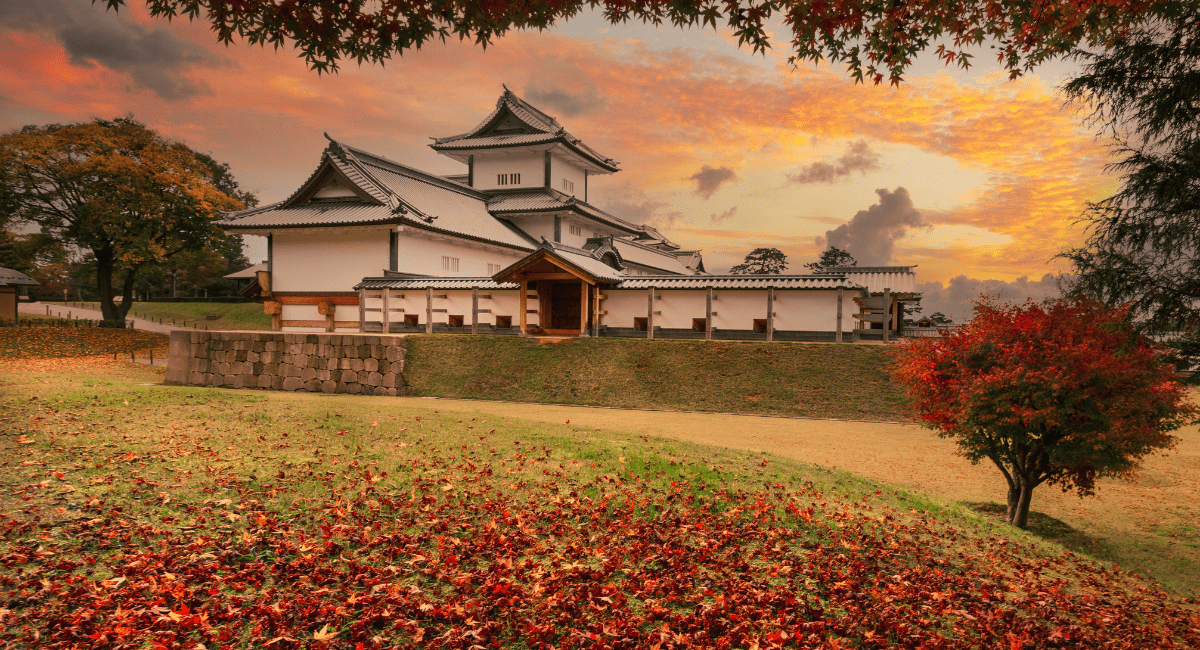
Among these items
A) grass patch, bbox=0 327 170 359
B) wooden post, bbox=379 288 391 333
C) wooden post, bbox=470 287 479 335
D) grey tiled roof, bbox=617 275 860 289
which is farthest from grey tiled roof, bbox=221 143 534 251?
grey tiled roof, bbox=617 275 860 289

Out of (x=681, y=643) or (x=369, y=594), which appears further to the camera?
(x=369, y=594)

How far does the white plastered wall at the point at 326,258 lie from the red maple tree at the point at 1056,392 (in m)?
23.3

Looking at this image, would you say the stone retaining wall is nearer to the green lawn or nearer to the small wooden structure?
the green lawn

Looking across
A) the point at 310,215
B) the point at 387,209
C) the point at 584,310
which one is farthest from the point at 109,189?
the point at 584,310

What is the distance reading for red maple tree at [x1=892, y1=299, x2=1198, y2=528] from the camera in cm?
781

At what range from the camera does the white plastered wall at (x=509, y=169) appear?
121 ft

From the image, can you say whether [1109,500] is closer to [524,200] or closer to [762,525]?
[762,525]

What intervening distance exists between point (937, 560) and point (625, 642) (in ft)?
11.9

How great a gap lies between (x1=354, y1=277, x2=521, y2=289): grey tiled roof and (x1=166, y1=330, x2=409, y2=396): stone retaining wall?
439 centimetres

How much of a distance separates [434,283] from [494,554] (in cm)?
1978

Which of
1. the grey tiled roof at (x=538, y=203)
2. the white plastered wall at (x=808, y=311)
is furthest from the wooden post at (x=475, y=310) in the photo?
the grey tiled roof at (x=538, y=203)

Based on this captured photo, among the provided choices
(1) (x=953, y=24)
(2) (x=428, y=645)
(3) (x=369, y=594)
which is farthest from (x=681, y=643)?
(1) (x=953, y=24)

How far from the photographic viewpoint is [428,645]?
4051 millimetres

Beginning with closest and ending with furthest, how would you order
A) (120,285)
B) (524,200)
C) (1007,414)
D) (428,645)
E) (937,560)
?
(428,645), (937,560), (1007,414), (524,200), (120,285)
